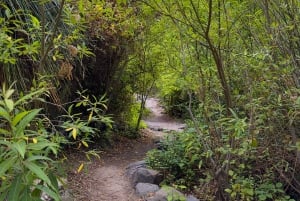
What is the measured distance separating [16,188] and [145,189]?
3400 millimetres

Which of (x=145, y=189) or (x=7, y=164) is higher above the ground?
(x=7, y=164)

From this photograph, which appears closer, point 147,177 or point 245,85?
point 245,85

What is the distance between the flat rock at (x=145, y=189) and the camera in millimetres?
4359

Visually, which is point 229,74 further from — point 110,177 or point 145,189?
point 110,177

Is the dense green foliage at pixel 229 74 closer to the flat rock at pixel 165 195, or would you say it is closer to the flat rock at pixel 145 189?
the flat rock at pixel 165 195

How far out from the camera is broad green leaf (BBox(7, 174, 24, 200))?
1132 mm

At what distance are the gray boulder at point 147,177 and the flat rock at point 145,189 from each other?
0.49 ft

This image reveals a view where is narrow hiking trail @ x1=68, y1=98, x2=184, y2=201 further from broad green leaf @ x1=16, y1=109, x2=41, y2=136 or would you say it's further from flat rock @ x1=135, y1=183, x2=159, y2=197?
broad green leaf @ x1=16, y1=109, x2=41, y2=136

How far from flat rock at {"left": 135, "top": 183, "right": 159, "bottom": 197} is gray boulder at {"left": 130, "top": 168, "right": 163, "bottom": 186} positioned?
0.15 metres

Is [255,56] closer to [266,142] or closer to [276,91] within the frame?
[276,91]

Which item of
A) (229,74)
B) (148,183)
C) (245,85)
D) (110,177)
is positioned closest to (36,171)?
(245,85)

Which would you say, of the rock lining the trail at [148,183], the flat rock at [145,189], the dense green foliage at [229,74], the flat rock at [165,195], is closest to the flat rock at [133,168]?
the rock lining the trail at [148,183]

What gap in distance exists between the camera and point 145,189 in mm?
4434

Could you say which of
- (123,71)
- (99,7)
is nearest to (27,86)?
(99,7)
